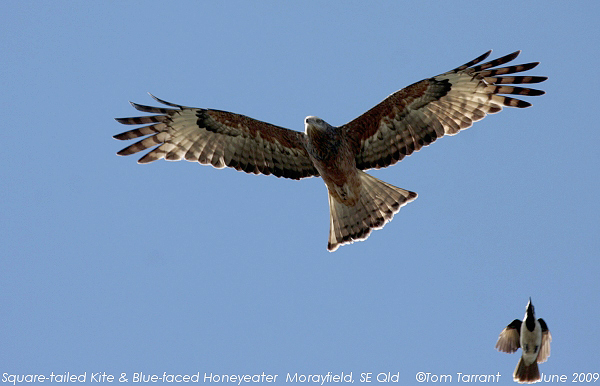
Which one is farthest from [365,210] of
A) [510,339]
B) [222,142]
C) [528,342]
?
[528,342]

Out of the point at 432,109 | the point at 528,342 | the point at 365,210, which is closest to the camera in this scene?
the point at 432,109

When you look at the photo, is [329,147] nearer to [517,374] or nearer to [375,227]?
[375,227]

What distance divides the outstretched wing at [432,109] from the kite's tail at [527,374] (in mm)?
3282

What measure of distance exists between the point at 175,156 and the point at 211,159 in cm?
48

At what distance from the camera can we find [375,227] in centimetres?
1386

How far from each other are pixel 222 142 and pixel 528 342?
15.8 ft

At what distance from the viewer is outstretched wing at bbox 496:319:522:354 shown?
45.5 feet

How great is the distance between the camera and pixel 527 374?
1374cm

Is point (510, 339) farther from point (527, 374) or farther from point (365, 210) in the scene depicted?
point (365, 210)

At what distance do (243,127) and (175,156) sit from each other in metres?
0.97

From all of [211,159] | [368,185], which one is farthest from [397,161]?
[211,159]

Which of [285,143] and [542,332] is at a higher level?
[285,143]

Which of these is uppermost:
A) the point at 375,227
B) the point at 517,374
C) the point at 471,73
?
the point at 471,73

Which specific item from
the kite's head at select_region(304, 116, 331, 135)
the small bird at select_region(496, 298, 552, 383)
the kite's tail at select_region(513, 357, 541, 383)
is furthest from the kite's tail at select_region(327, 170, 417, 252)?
the kite's tail at select_region(513, 357, 541, 383)
